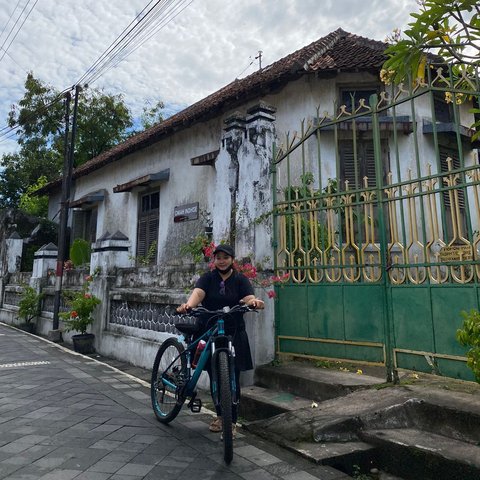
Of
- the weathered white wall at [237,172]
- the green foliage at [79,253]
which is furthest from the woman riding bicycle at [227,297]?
the green foliage at [79,253]

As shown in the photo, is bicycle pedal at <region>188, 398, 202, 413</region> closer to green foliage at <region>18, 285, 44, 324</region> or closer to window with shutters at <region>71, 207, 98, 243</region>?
green foliage at <region>18, 285, 44, 324</region>

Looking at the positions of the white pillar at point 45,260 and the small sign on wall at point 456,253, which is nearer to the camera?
the small sign on wall at point 456,253

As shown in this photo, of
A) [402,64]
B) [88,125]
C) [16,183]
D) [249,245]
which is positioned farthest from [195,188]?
[16,183]

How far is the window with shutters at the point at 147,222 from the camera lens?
40.6 ft

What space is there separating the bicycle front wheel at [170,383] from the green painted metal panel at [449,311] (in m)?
2.25

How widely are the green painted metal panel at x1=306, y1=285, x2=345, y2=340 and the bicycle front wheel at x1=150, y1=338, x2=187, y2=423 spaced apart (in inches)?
59.3

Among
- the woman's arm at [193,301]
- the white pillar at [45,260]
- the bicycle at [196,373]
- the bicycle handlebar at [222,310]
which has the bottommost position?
the bicycle at [196,373]

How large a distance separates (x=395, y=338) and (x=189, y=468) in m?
2.20

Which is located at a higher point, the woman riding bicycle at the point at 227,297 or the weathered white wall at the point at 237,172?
the weathered white wall at the point at 237,172

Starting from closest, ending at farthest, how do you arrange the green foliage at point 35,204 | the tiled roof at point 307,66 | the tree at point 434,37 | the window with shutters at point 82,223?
the tree at point 434,37
the tiled roof at point 307,66
the window with shutters at point 82,223
the green foliage at point 35,204

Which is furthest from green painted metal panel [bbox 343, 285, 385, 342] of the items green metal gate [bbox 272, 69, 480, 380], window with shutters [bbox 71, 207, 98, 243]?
window with shutters [bbox 71, 207, 98, 243]

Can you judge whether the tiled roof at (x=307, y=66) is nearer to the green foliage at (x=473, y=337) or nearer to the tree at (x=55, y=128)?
the green foliage at (x=473, y=337)

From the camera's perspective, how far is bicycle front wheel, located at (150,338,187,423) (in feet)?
12.3

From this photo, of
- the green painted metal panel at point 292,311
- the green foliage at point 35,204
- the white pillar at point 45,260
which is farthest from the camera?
the green foliage at point 35,204
